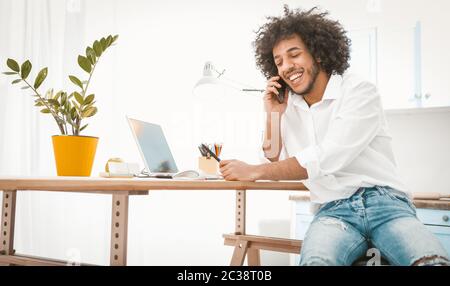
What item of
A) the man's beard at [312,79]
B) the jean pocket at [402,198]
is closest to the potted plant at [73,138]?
the man's beard at [312,79]

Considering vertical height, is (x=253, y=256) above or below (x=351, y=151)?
below

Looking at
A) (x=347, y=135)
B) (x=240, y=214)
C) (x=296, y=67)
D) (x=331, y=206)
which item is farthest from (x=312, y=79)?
(x=240, y=214)

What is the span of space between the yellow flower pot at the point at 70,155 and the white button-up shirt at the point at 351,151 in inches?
26.9

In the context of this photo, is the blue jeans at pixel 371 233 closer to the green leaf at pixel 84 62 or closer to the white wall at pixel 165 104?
the green leaf at pixel 84 62

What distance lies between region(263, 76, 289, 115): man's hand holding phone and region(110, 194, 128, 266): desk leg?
0.76 meters

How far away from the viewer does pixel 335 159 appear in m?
1.03

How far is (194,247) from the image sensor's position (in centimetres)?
258

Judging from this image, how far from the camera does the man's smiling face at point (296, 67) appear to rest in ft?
4.36

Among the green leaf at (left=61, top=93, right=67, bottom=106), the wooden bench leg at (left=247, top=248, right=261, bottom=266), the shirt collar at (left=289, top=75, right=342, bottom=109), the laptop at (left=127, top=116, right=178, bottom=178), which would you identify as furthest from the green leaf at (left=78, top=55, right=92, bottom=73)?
the wooden bench leg at (left=247, top=248, right=261, bottom=266)

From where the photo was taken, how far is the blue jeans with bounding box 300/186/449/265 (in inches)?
33.5

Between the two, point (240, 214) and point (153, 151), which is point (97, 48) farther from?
point (240, 214)

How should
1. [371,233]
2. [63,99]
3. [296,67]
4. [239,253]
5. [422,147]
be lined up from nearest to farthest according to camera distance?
[371,233] → [63,99] → [296,67] → [239,253] → [422,147]

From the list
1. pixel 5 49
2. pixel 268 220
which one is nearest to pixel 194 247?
pixel 268 220

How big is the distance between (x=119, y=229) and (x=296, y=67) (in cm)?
84
